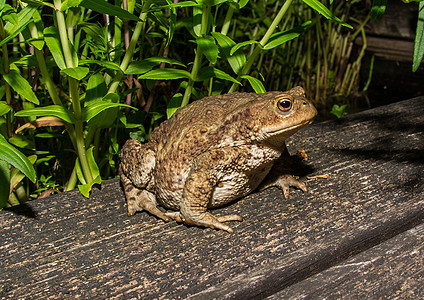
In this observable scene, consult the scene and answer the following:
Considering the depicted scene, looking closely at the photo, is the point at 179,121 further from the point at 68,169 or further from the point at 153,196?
the point at 68,169

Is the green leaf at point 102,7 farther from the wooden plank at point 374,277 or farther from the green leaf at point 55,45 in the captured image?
the wooden plank at point 374,277

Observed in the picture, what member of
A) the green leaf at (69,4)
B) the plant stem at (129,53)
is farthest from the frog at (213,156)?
the green leaf at (69,4)

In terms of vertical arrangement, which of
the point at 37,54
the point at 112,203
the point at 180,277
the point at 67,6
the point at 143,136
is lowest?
the point at 180,277

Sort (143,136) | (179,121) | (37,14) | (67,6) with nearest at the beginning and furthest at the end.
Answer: (67,6) < (37,14) < (179,121) < (143,136)

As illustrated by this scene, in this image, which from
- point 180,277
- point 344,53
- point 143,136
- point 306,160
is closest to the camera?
point 180,277

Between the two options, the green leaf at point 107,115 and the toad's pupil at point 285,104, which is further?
the green leaf at point 107,115

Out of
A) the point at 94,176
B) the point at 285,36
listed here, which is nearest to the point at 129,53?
the point at 94,176

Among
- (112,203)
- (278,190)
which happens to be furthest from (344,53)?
(112,203)

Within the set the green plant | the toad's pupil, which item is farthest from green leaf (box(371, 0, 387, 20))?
the toad's pupil
